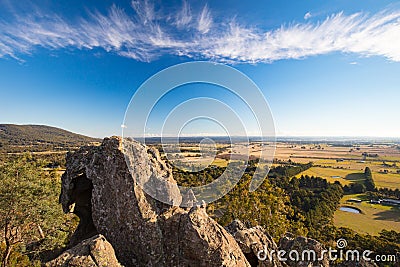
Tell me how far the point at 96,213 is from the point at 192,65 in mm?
7473

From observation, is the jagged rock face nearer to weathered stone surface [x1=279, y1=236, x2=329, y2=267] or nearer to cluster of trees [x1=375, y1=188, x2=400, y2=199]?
weathered stone surface [x1=279, y1=236, x2=329, y2=267]

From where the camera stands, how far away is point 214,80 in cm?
1105

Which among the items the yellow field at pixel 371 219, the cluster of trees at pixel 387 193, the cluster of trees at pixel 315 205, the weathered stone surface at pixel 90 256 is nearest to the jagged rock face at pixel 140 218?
the weathered stone surface at pixel 90 256

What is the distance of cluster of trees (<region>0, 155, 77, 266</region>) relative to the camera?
19734mm

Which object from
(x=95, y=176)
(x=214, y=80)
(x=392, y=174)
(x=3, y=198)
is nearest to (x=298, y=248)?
(x=214, y=80)

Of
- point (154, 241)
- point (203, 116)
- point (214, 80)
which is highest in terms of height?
point (214, 80)

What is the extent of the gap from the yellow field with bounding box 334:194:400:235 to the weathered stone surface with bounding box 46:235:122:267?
5367 centimetres

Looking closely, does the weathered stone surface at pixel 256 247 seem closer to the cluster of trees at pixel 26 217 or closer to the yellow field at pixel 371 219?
the cluster of trees at pixel 26 217

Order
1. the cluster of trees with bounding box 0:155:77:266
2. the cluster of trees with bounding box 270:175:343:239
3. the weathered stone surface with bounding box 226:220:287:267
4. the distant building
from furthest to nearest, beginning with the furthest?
the distant building
the cluster of trees with bounding box 270:175:343:239
the cluster of trees with bounding box 0:155:77:266
the weathered stone surface with bounding box 226:220:287:267

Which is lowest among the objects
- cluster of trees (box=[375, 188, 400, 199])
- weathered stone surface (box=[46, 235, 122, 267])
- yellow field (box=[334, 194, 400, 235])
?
yellow field (box=[334, 194, 400, 235])

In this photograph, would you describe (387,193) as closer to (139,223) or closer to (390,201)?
(390,201)

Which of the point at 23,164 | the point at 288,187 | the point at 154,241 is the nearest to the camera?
the point at 154,241

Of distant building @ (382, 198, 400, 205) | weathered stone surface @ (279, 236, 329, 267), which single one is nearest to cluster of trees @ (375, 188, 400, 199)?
distant building @ (382, 198, 400, 205)

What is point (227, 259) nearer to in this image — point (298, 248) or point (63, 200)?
point (298, 248)
